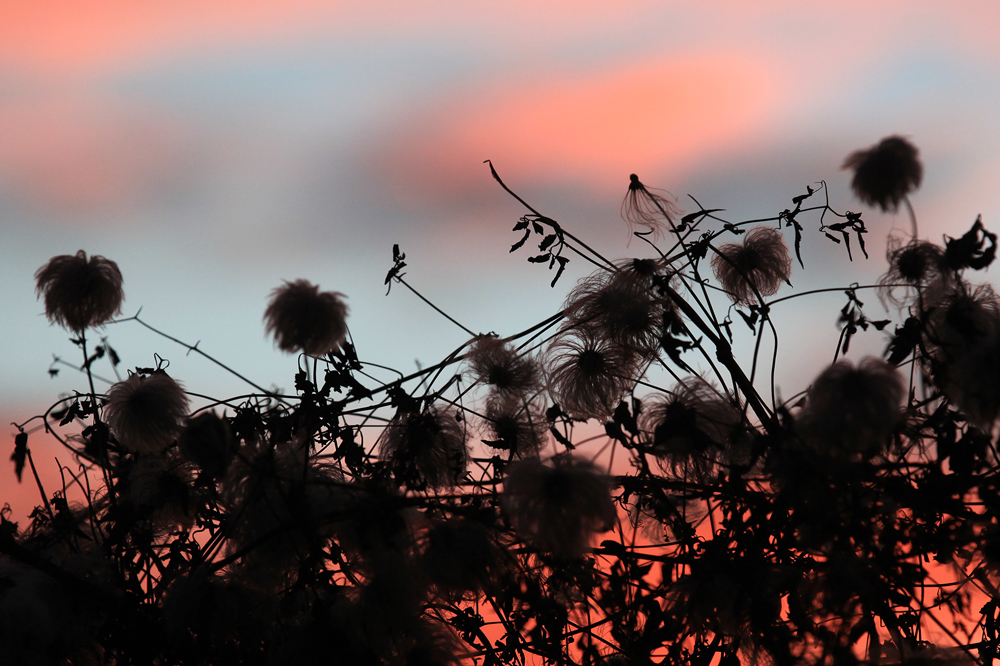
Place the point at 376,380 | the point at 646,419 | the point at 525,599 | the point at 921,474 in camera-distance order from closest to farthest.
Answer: the point at 921,474
the point at 525,599
the point at 646,419
the point at 376,380

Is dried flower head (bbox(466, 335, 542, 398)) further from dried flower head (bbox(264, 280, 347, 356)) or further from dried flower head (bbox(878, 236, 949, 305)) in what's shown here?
dried flower head (bbox(878, 236, 949, 305))

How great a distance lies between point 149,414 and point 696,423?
179cm

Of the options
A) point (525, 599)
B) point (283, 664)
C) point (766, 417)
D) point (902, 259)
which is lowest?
point (283, 664)

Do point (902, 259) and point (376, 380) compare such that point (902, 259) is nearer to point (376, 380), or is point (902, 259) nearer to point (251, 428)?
point (376, 380)

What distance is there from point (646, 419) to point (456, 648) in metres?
0.94

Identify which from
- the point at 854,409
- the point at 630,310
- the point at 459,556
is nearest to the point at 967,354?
the point at 854,409

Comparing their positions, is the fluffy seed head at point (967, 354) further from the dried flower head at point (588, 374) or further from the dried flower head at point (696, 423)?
the dried flower head at point (588, 374)

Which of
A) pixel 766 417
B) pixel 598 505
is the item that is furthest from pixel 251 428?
pixel 766 417

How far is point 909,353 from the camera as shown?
2111mm

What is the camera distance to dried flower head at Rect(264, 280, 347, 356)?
7.11 feet

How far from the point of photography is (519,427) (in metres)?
2.66

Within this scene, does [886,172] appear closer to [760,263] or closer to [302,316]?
[760,263]

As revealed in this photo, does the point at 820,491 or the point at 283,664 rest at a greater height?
the point at 820,491

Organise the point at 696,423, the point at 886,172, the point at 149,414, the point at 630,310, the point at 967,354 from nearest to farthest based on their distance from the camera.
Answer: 1. the point at 967,354
2. the point at 886,172
3. the point at 696,423
4. the point at 630,310
5. the point at 149,414
